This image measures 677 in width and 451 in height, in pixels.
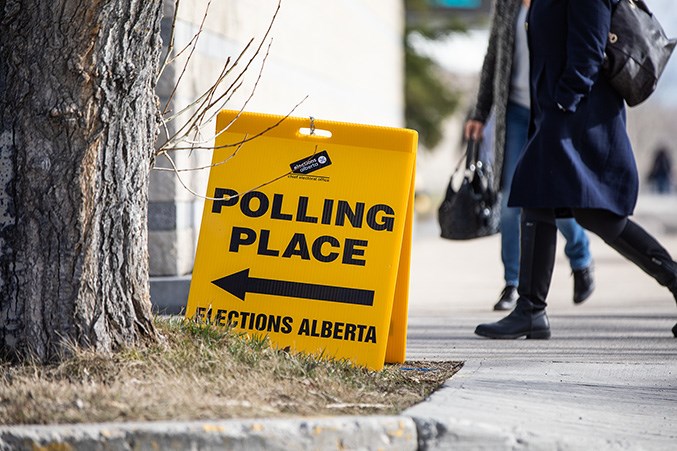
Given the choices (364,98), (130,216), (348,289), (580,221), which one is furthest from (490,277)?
(130,216)

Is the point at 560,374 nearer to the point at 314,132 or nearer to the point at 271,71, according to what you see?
the point at 314,132

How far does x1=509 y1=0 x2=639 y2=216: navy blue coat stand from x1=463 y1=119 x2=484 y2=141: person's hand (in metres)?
1.56

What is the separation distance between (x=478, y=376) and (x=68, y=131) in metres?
1.76

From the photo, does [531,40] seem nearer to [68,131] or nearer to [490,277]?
[68,131]

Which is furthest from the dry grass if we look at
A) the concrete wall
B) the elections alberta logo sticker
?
the concrete wall

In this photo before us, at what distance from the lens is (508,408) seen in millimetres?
3848

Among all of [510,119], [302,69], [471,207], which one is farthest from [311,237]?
[302,69]

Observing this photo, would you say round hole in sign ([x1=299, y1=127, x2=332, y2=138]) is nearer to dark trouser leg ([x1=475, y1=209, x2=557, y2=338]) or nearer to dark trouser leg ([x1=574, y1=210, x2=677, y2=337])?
dark trouser leg ([x1=475, y1=209, x2=557, y2=338])

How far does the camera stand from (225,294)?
4.66 metres

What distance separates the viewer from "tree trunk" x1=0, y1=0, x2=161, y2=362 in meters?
3.92

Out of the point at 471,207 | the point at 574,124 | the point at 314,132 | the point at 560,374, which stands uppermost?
the point at 574,124

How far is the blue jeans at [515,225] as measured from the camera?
275 inches

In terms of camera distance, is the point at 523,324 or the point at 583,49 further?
the point at 523,324

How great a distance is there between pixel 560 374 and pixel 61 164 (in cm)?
209
